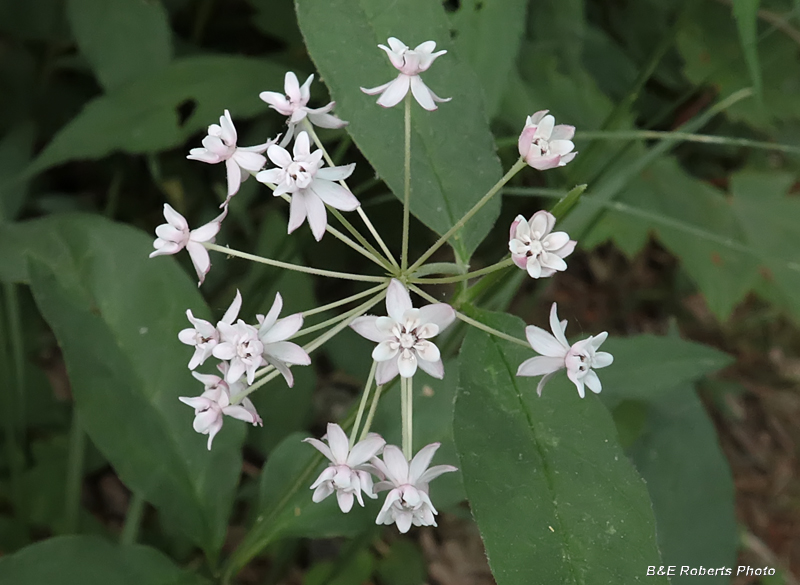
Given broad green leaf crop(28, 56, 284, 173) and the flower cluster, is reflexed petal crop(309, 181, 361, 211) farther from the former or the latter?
broad green leaf crop(28, 56, 284, 173)

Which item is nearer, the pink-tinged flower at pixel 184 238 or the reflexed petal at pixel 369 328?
the reflexed petal at pixel 369 328

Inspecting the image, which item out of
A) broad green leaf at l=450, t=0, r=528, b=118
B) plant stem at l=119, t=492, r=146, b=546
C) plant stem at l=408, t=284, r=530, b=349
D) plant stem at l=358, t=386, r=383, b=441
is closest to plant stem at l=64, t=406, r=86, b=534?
plant stem at l=119, t=492, r=146, b=546

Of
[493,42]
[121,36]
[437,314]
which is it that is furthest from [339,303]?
[121,36]

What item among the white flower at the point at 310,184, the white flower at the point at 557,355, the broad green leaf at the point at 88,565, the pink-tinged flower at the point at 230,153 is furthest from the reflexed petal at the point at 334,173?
the broad green leaf at the point at 88,565

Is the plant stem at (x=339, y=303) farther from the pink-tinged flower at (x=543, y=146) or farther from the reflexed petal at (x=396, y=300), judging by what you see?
the pink-tinged flower at (x=543, y=146)

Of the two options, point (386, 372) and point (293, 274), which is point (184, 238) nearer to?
point (386, 372)
